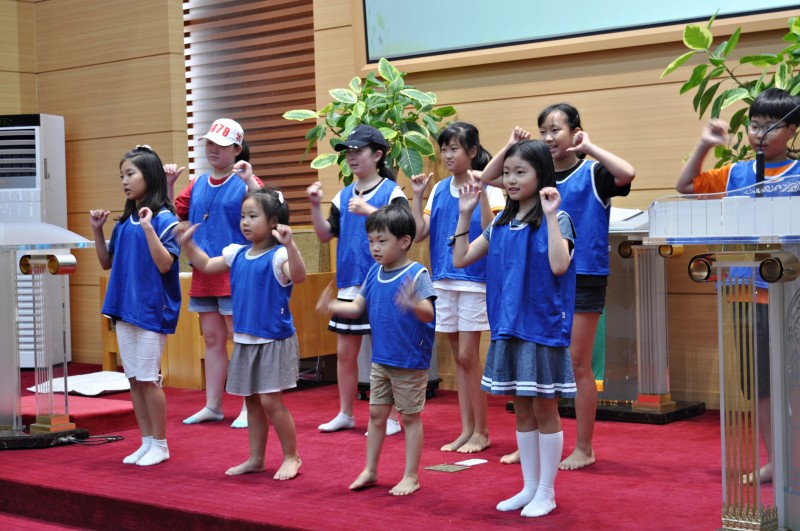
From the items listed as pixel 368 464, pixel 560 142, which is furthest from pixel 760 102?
pixel 368 464

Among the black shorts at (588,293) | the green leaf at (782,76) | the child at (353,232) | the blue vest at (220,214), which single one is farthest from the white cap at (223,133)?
the green leaf at (782,76)

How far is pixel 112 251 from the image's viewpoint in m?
4.12

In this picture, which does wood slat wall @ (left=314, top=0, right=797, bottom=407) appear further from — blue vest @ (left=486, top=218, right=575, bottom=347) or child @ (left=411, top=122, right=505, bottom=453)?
blue vest @ (left=486, top=218, right=575, bottom=347)

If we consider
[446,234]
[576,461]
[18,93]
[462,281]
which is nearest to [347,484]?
[576,461]

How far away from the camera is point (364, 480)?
3.45 metres

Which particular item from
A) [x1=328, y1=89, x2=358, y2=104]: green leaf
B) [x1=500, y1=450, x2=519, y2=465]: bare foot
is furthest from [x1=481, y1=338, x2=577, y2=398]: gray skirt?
[x1=328, y1=89, x2=358, y2=104]: green leaf

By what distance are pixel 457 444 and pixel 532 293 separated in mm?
1155

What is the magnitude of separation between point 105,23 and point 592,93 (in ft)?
12.2

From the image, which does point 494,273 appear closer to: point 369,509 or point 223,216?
point 369,509

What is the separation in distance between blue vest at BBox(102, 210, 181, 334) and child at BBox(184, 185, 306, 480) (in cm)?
45

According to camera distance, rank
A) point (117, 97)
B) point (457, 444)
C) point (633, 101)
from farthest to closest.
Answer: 1. point (117, 97)
2. point (633, 101)
3. point (457, 444)

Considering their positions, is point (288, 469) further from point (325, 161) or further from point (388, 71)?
point (388, 71)

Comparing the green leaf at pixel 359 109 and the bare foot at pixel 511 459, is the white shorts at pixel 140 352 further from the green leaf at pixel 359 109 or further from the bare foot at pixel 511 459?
the green leaf at pixel 359 109

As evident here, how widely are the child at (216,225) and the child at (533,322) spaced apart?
175 cm
